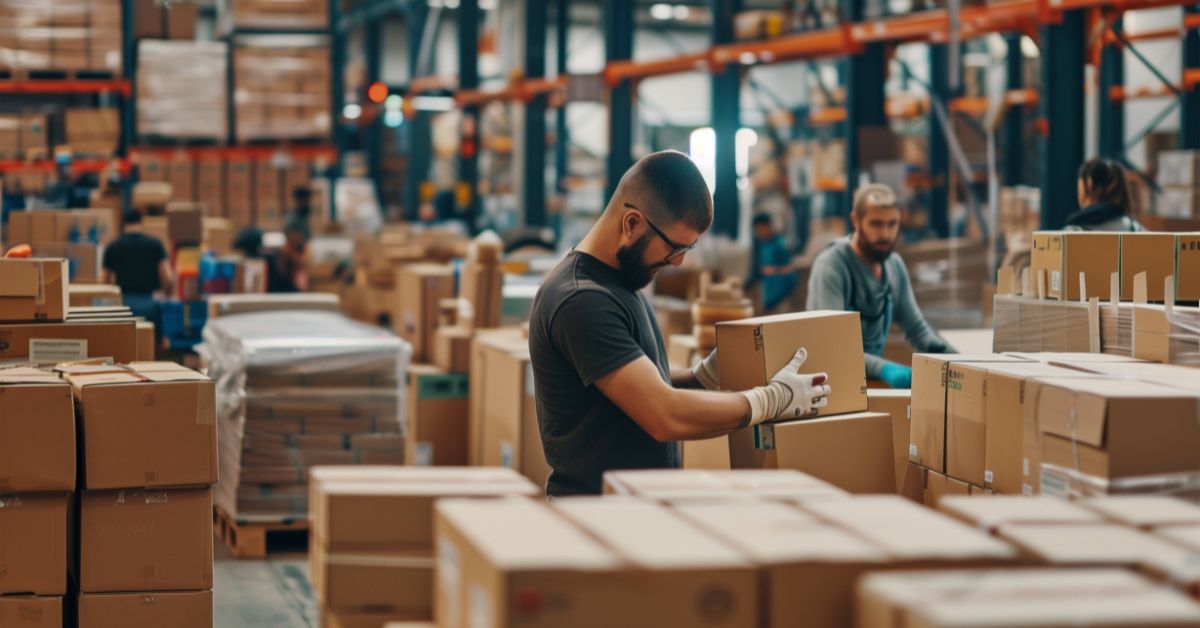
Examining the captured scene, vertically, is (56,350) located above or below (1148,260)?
below

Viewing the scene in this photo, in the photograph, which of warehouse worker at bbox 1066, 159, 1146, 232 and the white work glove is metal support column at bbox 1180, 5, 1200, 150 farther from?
the white work glove

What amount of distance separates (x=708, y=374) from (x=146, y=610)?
222cm

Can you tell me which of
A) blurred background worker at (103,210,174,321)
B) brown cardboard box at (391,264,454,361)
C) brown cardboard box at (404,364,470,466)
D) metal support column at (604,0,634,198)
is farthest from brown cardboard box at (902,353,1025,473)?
metal support column at (604,0,634,198)

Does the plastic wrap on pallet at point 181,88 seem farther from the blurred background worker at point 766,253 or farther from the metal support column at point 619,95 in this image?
the blurred background worker at point 766,253

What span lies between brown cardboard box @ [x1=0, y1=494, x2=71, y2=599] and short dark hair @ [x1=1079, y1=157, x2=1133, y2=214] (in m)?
4.88

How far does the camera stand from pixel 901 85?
28125 mm

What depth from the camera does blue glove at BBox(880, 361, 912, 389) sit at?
576 cm

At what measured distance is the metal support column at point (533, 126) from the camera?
18844 millimetres

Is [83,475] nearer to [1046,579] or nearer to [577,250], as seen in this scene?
[577,250]

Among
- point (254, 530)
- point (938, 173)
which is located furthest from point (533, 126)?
point (254, 530)

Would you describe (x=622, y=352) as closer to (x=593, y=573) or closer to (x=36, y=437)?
(x=593, y=573)

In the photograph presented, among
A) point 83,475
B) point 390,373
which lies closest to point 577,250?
point 83,475

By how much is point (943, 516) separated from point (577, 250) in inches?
55.5

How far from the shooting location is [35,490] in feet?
15.9
